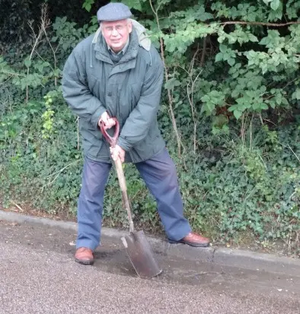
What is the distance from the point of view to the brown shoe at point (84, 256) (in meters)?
5.02

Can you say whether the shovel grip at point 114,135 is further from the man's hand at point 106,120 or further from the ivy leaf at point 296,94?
the ivy leaf at point 296,94

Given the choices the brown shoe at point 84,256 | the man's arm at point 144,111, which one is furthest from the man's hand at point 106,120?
the brown shoe at point 84,256

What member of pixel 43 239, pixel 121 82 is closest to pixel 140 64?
pixel 121 82

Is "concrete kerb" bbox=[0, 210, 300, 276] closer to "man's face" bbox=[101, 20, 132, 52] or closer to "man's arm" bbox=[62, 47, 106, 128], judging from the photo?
"man's arm" bbox=[62, 47, 106, 128]

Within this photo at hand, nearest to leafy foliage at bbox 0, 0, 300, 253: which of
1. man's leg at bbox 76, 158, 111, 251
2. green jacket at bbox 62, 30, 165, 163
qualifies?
green jacket at bbox 62, 30, 165, 163

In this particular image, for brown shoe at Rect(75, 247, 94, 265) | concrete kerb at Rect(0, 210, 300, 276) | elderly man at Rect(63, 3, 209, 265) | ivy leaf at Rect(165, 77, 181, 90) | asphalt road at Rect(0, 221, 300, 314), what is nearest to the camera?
asphalt road at Rect(0, 221, 300, 314)

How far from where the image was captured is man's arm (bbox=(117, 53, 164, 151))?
473 centimetres

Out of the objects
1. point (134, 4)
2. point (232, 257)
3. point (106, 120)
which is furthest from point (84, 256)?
point (134, 4)

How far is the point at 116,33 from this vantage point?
4543 mm

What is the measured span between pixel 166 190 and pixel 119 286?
3.29ft

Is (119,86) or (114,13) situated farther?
(119,86)

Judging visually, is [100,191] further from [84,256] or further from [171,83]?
[171,83]

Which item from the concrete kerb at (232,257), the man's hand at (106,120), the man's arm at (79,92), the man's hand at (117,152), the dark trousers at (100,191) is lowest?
the concrete kerb at (232,257)

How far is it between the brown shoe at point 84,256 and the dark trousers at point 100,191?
0.12 ft
